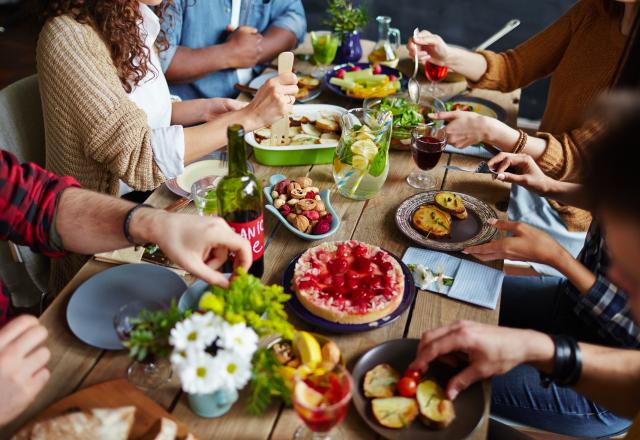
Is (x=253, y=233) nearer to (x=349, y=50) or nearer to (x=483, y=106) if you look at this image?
(x=483, y=106)

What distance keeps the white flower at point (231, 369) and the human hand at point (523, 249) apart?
0.73 meters

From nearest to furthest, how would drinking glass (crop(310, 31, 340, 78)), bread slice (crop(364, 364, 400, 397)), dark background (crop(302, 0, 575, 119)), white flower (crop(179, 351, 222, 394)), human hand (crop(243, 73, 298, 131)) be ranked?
1. white flower (crop(179, 351, 222, 394))
2. bread slice (crop(364, 364, 400, 397))
3. human hand (crop(243, 73, 298, 131))
4. drinking glass (crop(310, 31, 340, 78))
5. dark background (crop(302, 0, 575, 119))

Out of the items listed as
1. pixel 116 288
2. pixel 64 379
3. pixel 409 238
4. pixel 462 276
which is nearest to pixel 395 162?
pixel 409 238

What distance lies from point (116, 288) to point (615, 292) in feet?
3.72

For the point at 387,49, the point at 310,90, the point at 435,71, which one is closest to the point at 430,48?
the point at 435,71

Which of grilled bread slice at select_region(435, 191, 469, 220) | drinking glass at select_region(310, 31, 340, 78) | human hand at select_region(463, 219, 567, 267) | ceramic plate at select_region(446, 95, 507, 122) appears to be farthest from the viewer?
drinking glass at select_region(310, 31, 340, 78)

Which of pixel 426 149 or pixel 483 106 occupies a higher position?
pixel 426 149

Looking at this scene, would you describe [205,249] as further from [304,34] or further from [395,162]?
[304,34]

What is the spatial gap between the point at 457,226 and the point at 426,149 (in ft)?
0.79

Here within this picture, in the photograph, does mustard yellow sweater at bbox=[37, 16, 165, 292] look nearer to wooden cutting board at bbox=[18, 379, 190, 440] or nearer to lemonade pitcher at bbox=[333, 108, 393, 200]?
lemonade pitcher at bbox=[333, 108, 393, 200]

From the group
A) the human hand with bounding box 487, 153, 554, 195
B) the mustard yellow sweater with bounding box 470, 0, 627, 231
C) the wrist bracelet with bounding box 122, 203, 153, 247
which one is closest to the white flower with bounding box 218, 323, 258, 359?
the wrist bracelet with bounding box 122, 203, 153, 247

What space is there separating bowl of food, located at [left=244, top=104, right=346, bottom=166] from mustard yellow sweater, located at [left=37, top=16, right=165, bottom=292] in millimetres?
320

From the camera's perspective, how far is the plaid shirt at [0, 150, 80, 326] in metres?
1.23

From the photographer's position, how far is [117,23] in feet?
5.25
